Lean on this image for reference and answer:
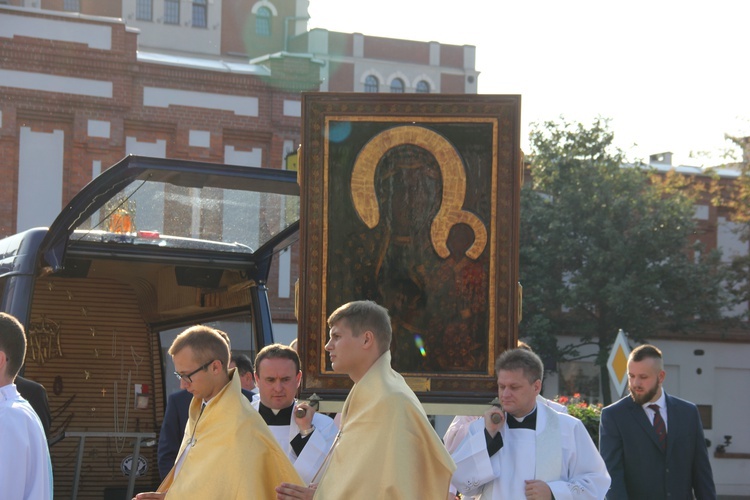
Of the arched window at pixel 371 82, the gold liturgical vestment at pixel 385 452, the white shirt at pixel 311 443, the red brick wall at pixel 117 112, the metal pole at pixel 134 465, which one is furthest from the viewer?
the arched window at pixel 371 82

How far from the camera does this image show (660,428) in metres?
8.49

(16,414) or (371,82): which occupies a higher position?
(371,82)

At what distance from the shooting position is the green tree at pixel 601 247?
30500 millimetres

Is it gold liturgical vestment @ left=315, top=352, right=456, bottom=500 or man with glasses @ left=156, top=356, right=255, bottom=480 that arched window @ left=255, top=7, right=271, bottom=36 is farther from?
gold liturgical vestment @ left=315, top=352, right=456, bottom=500

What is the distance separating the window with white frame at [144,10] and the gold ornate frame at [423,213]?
121 ft

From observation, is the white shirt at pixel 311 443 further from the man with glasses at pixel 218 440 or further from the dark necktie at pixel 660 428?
the dark necktie at pixel 660 428

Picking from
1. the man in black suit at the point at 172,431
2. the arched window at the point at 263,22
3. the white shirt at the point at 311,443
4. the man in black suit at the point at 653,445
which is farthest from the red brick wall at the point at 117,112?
the white shirt at the point at 311,443

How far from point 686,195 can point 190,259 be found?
24098 millimetres

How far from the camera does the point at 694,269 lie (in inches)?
1230

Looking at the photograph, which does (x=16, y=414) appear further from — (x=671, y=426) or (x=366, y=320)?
(x=671, y=426)

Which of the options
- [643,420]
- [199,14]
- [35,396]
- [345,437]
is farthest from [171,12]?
[345,437]

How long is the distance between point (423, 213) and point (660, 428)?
2.37 m

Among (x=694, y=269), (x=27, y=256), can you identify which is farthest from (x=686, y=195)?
(x=27, y=256)

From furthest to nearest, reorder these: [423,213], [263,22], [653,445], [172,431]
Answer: [263,22] → [172,431] → [653,445] → [423,213]
